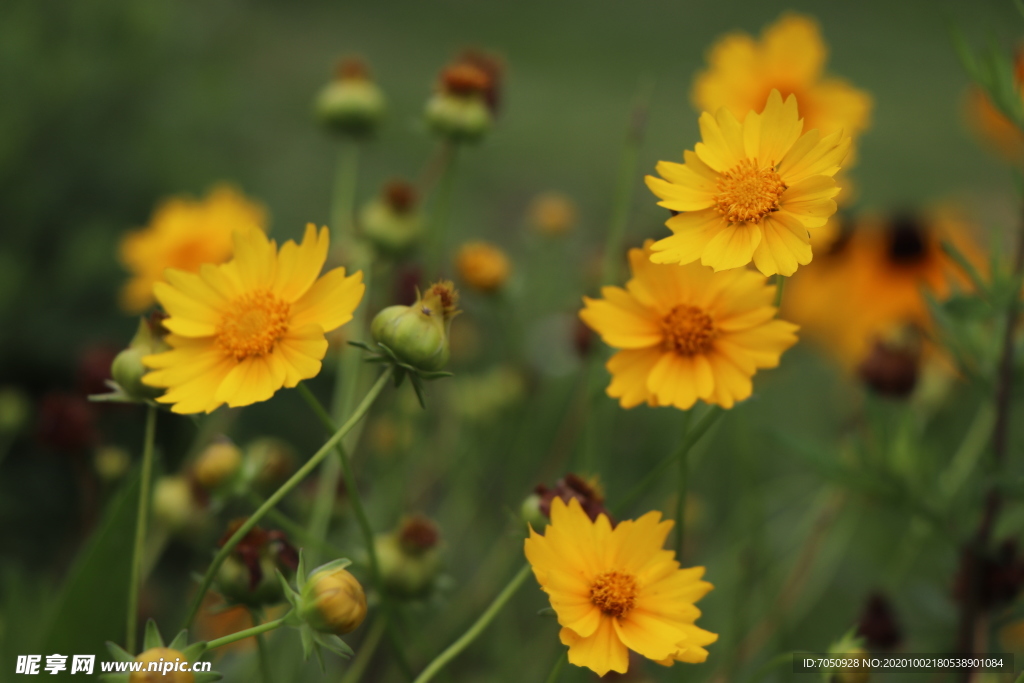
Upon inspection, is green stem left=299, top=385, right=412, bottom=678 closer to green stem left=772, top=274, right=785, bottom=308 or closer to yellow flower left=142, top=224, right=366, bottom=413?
yellow flower left=142, top=224, right=366, bottom=413

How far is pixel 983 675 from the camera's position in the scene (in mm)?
452

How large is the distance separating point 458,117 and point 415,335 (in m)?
0.31

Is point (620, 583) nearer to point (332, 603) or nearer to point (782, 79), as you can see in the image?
point (332, 603)

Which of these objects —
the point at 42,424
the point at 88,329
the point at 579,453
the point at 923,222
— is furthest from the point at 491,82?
the point at 923,222

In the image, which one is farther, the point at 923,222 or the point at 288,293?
the point at 923,222

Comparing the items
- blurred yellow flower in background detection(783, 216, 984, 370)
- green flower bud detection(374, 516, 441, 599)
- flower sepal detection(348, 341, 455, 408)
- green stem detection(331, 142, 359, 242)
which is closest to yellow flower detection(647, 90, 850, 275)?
flower sepal detection(348, 341, 455, 408)

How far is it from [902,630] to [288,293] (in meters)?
0.46

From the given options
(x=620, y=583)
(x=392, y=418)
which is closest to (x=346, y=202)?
(x=392, y=418)

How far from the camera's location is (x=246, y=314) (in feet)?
1.24

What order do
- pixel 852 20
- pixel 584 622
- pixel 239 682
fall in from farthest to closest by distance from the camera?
1. pixel 852 20
2. pixel 239 682
3. pixel 584 622

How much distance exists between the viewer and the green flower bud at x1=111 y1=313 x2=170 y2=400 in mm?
376

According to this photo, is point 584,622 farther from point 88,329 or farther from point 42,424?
point 88,329

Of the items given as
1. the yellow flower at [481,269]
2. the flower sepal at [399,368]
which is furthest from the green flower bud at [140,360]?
the yellow flower at [481,269]

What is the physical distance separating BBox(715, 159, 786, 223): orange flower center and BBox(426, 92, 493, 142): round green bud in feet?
0.97
